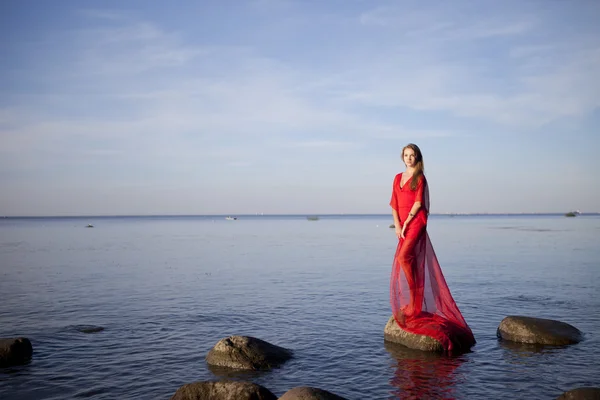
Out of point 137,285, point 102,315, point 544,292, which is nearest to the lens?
point 102,315

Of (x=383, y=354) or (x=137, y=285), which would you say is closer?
(x=383, y=354)

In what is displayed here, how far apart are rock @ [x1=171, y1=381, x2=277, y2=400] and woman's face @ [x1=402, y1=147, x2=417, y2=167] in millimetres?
6205

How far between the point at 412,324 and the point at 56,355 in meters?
8.67

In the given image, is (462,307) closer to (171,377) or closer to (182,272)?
(171,377)

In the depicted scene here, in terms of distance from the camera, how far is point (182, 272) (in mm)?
28891

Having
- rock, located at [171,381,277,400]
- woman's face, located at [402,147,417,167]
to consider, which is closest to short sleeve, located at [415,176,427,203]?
woman's face, located at [402,147,417,167]

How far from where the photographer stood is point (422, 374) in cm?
1037

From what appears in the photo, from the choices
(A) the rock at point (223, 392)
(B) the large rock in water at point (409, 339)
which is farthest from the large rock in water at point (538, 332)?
(A) the rock at point (223, 392)

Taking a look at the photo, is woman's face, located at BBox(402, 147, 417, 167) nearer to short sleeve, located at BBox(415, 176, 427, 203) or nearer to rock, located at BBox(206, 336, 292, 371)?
short sleeve, located at BBox(415, 176, 427, 203)

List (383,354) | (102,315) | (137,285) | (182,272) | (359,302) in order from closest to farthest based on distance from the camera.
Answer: (383,354)
(102,315)
(359,302)
(137,285)
(182,272)

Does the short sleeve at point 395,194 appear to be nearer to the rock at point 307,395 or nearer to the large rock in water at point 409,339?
the large rock in water at point 409,339

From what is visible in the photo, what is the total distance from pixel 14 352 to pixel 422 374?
9154mm

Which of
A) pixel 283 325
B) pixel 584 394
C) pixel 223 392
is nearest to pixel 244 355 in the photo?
pixel 223 392

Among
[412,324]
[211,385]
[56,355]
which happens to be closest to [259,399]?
[211,385]
